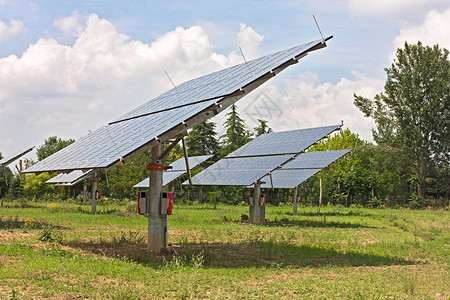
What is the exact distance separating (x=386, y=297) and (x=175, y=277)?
4.23m

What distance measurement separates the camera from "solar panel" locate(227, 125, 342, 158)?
969 inches

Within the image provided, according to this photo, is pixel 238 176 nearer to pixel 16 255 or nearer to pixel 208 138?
pixel 16 255

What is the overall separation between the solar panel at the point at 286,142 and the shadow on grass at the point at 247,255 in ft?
31.9

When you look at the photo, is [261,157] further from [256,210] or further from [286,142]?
[256,210]

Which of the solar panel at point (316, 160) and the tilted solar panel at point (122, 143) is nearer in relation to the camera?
the tilted solar panel at point (122, 143)

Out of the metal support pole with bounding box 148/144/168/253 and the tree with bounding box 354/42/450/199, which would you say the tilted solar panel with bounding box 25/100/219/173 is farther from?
the tree with bounding box 354/42/450/199

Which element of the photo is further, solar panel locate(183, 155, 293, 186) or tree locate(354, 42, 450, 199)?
tree locate(354, 42, 450, 199)

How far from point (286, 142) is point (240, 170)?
11.2ft

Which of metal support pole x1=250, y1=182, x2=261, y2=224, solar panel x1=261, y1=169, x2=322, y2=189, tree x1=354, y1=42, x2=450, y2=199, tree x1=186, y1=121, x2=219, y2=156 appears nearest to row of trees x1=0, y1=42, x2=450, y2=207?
tree x1=354, y1=42, x2=450, y2=199

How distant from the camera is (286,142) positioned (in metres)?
27.5

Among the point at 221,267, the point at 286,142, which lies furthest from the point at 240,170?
the point at 221,267

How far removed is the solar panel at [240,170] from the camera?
23734mm

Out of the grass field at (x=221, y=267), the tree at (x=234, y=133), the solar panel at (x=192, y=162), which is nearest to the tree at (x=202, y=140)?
the tree at (x=234, y=133)

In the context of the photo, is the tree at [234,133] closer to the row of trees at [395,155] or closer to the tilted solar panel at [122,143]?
the row of trees at [395,155]
